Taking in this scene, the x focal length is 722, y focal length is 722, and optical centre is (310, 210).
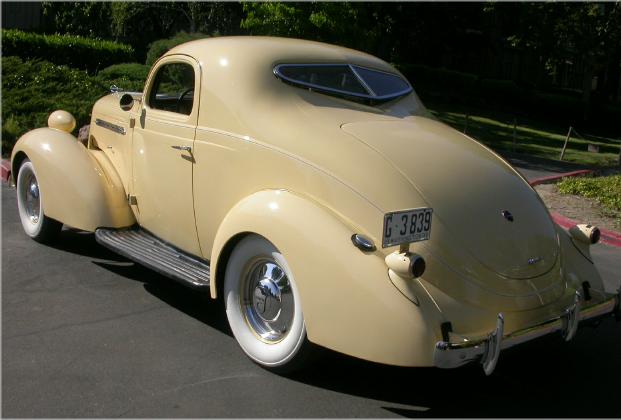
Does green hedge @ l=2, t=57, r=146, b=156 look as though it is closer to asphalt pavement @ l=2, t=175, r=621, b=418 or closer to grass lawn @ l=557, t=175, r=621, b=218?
asphalt pavement @ l=2, t=175, r=621, b=418

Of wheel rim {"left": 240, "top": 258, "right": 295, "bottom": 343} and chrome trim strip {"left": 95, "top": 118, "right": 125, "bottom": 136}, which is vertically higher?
A: chrome trim strip {"left": 95, "top": 118, "right": 125, "bottom": 136}

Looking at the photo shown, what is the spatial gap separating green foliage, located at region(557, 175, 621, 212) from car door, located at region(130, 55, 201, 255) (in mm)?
6460

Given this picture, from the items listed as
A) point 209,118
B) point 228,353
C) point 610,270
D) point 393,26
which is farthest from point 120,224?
point 393,26

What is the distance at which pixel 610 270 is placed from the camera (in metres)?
6.98

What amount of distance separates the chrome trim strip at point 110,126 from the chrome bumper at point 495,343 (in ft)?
11.4

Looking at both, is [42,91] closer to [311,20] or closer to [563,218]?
[311,20]

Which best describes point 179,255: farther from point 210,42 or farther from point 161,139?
point 210,42

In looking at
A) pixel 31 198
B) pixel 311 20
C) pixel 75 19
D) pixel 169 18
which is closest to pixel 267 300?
pixel 31 198

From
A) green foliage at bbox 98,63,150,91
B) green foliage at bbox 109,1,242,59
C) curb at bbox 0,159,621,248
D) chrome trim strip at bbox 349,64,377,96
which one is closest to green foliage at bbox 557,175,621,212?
curb at bbox 0,159,621,248

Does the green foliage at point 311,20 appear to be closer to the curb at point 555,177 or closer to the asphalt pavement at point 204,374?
the curb at point 555,177

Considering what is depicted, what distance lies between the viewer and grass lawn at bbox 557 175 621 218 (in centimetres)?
977

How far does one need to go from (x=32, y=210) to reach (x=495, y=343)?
478 centimetres

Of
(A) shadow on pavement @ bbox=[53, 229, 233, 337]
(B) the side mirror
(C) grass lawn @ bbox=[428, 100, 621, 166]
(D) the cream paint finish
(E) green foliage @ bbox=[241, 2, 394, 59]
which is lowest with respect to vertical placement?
(C) grass lawn @ bbox=[428, 100, 621, 166]

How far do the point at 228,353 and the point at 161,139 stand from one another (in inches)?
67.3
